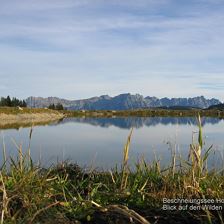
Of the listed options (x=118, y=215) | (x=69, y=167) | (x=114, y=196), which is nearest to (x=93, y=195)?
(x=114, y=196)

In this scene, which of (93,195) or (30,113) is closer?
(93,195)

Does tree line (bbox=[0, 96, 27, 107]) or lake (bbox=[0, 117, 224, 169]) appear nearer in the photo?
lake (bbox=[0, 117, 224, 169])

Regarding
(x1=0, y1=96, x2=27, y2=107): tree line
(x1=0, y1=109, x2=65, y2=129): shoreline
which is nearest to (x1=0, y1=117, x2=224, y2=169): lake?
(x1=0, y1=109, x2=65, y2=129): shoreline

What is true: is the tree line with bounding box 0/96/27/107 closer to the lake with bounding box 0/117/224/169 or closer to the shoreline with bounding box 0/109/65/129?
the shoreline with bounding box 0/109/65/129

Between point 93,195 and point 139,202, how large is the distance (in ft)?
2.50

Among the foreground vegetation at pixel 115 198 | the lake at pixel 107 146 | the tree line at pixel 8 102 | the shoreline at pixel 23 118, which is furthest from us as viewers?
the tree line at pixel 8 102

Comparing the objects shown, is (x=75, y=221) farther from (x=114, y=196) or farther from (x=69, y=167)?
(x=69, y=167)

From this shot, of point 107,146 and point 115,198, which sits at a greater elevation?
point 115,198

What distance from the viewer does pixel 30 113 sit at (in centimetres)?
9675

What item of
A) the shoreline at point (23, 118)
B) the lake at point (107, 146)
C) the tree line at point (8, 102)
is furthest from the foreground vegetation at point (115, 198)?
the tree line at point (8, 102)

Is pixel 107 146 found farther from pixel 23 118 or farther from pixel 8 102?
pixel 8 102

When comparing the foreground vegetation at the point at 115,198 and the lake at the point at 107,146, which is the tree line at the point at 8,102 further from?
the foreground vegetation at the point at 115,198

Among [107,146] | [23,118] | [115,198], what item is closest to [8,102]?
[23,118]

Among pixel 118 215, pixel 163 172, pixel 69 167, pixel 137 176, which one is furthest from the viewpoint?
pixel 69 167
